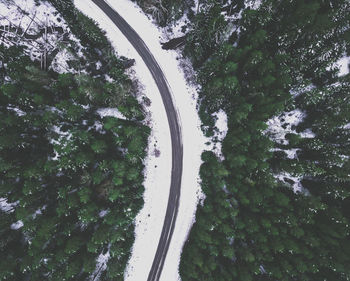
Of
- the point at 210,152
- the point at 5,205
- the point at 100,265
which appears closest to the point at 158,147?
the point at 210,152

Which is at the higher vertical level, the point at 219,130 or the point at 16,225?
the point at 219,130

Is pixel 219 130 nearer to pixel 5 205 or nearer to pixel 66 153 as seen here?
pixel 66 153

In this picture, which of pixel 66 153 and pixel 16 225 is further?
pixel 16 225

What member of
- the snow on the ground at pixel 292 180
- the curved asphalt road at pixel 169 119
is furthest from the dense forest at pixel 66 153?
the snow on the ground at pixel 292 180

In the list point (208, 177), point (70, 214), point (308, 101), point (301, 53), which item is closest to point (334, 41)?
point (301, 53)

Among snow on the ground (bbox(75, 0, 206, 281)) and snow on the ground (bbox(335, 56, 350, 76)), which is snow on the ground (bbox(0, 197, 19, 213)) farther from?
snow on the ground (bbox(335, 56, 350, 76))

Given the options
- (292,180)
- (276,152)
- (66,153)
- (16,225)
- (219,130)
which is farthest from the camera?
(219,130)

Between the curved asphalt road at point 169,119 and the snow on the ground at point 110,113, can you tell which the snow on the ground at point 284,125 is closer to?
the curved asphalt road at point 169,119
